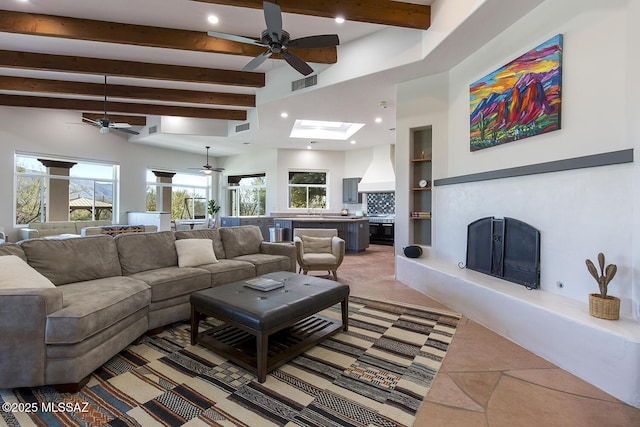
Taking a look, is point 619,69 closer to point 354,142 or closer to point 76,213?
point 354,142

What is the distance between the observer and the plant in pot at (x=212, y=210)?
398 inches

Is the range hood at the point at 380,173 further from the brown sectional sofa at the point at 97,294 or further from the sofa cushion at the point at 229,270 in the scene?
the sofa cushion at the point at 229,270

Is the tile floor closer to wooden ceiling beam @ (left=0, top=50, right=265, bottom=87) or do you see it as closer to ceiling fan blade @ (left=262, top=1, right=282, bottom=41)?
ceiling fan blade @ (left=262, top=1, right=282, bottom=41)

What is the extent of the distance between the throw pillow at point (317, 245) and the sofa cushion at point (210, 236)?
1.48 metres

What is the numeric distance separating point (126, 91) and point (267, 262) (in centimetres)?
464

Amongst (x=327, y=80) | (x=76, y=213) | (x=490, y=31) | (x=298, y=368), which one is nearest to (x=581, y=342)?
(x=298, y=368)

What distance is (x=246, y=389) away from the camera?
6.31 ft

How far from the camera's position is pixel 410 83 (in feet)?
14.8

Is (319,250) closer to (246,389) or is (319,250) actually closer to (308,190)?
(246,389)

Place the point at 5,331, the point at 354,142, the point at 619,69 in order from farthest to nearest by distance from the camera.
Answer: the point at 354,142
the point at 619,69
the point at 5,331

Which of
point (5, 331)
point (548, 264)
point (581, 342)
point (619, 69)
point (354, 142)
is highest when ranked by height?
point (354, 142)

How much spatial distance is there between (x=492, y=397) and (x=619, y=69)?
2.54 metres

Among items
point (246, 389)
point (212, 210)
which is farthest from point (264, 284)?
point (212, 210)

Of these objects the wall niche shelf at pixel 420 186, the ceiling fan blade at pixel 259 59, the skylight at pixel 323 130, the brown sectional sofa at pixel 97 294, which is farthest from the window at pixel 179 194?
the wall niche shelf at pixel 420 186
